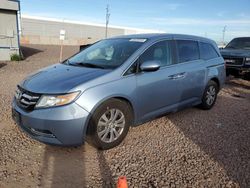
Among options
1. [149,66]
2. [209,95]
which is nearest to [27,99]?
[149,66]

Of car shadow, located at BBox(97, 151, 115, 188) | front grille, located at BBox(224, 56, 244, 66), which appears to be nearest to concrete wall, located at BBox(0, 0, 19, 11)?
front grille, located at BBox(224, 56, 244, 66)

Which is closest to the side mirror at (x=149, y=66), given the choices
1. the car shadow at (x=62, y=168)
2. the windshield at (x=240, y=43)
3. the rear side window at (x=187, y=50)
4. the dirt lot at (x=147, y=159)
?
the rear side window at (x=187, y=50)

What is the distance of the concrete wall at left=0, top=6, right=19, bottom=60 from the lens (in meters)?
16.0

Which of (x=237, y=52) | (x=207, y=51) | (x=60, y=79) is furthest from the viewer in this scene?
(x=237, y=52)

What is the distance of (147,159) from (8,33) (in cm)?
1536

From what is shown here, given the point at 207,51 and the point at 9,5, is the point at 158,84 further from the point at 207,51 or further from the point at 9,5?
the point at 9,5

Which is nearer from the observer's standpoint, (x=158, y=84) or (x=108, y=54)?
(x=158, y=84)

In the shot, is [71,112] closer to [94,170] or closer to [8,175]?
[94,170]

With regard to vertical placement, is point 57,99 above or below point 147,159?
above

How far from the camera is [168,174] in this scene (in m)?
3.31

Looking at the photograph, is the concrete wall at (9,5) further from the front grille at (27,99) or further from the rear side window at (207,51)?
the front grille at (27,99)

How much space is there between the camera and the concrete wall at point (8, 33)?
52.6ft

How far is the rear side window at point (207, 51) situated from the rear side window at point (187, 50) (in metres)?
0.22

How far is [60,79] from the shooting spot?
148 inches
